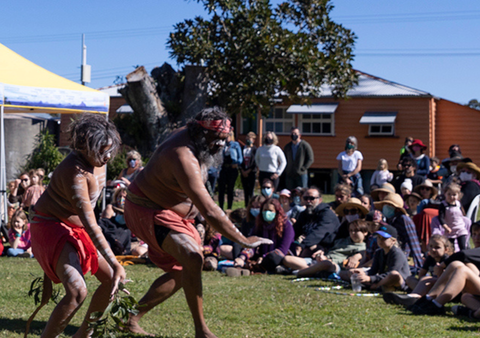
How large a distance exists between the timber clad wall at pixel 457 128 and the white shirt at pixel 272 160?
1246 centimetres

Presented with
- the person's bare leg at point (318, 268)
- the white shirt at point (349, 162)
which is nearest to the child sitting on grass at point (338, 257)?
the person's bare leg at point (318, 268)

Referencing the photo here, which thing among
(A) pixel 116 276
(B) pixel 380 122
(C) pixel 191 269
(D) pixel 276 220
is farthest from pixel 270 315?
(B) pixel 380 122

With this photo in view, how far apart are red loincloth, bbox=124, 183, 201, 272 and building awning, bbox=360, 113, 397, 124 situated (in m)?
19.0

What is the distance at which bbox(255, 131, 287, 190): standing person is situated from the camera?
1272 centimetres

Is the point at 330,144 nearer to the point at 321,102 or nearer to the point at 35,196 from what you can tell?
the point at 321,102

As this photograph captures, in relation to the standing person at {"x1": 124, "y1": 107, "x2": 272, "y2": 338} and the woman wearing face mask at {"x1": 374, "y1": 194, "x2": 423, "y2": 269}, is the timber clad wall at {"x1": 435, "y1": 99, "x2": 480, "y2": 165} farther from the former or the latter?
the standing person at {"x1": 124, "y1": 107, "x2": 272, "y2": 338}

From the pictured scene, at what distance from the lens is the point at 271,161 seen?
12.7 meters

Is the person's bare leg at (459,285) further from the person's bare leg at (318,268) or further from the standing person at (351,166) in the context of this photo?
the standing person at (351,166)

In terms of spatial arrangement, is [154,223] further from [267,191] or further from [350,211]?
[267,191]

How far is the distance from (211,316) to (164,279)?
1.05 metres

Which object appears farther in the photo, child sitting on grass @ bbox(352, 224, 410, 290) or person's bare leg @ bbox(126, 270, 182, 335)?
child sitting on grass @ bbox(352, 224, 410, 290)

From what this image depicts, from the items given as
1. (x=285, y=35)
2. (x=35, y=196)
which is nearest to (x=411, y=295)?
(x=35, y=196)

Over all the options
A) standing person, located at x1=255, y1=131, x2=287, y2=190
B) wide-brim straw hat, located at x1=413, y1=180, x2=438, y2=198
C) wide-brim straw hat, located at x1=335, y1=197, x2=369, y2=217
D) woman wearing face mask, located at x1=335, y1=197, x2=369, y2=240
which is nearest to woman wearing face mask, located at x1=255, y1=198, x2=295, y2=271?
woman wearing face mask, located at x1=335, y1=197, x2=369, y2=240

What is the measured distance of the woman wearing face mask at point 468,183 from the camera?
991 centimetres
